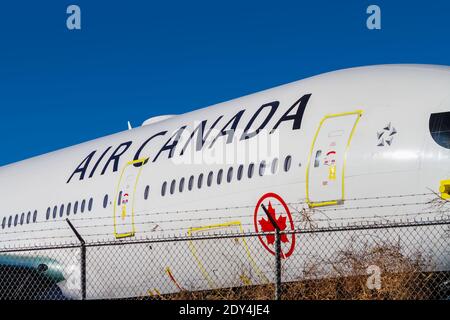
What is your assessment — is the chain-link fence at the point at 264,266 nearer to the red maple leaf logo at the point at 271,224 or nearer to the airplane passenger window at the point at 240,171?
the red maple leaf logo at the point at 271,224

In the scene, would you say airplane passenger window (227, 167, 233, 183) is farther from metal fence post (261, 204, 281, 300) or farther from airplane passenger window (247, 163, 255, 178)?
metal fence post (261, 204, 281, 300)

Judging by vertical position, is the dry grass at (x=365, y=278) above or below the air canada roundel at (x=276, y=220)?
below

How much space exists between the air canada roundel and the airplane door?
54 cm

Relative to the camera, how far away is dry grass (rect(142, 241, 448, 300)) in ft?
38.3

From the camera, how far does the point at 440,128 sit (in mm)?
12102

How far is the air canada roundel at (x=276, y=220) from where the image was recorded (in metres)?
13.4

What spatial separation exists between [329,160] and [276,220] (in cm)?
139

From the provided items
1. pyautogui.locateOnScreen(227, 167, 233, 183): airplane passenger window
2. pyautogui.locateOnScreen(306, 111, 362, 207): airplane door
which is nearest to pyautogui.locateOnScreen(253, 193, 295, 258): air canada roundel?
pyautogui.locateOnScreen(306, 111, 362, 207): airplane door

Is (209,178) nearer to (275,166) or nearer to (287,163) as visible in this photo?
(275,166)

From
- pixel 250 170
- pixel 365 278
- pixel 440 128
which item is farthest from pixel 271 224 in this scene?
pixel 440 128

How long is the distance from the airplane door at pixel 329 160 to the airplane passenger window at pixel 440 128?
4.41 ft

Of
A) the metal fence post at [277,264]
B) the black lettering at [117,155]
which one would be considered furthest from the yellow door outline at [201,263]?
the black lettering at [117,155]
